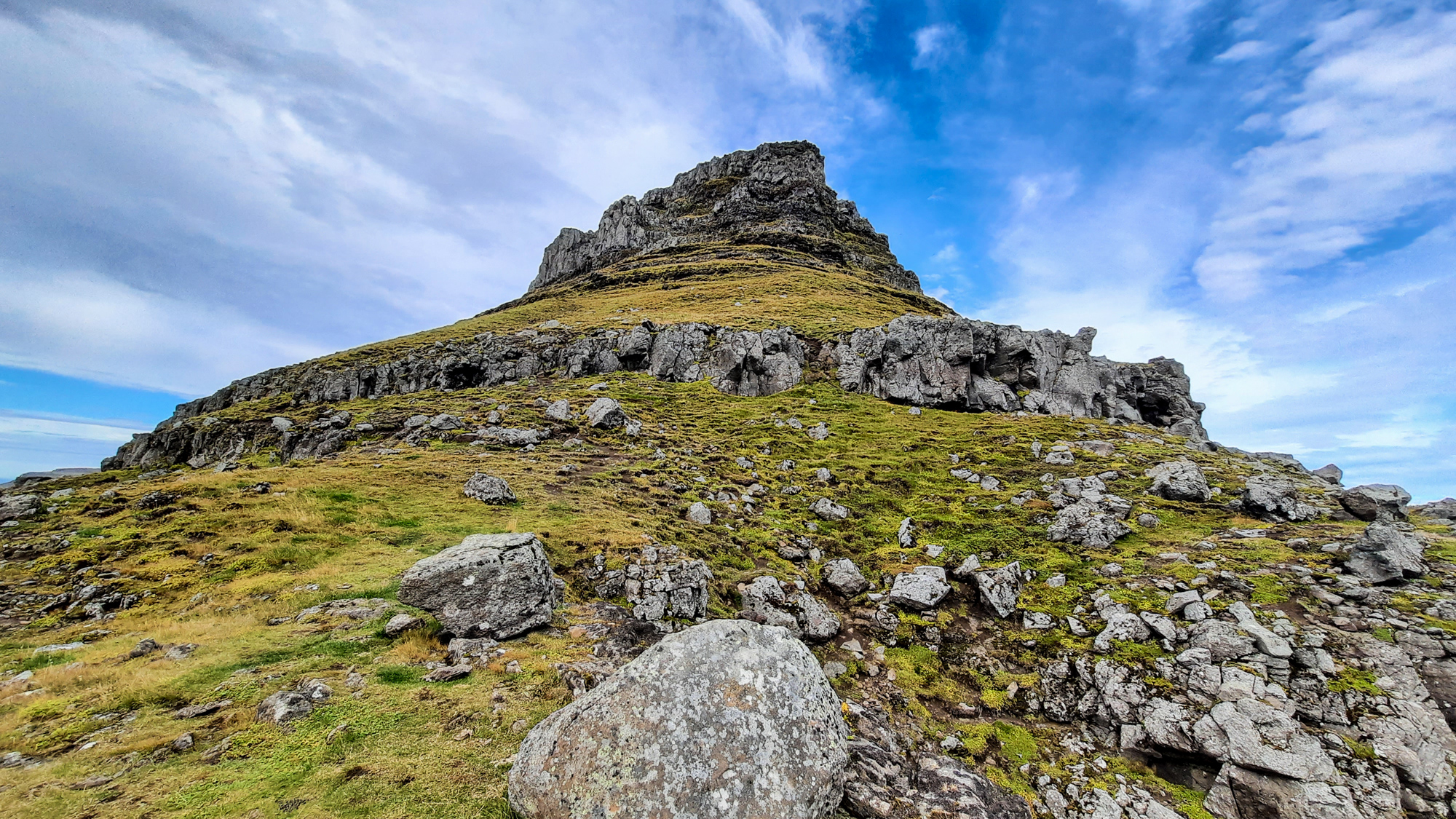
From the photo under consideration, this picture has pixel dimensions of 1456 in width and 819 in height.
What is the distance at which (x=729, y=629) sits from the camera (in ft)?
30.1

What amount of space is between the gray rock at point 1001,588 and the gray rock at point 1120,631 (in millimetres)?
2575

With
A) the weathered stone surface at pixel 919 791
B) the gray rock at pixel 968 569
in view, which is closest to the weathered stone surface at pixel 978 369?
the gray rock at pixel 968 569

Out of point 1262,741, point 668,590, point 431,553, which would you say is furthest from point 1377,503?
point 431,553

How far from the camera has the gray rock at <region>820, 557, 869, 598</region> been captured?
19250mm

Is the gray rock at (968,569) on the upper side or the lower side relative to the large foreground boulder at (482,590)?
lower

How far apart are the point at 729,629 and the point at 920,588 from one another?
39.4 ft

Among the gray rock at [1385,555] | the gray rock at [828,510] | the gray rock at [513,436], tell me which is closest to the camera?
the gray rock at [1385,555]

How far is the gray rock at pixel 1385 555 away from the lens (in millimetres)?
13930

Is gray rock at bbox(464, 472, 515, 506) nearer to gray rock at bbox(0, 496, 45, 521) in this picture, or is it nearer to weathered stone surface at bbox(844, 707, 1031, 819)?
gray rock at bbox(0, 496, 45, 521)

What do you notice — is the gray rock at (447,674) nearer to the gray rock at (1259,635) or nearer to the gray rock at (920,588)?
the gray rock at (920,588)

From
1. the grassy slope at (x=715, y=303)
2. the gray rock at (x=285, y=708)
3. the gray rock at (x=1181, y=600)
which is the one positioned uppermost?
the grassy slope at (x=715, y=303)

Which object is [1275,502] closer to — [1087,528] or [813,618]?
[1087,528]

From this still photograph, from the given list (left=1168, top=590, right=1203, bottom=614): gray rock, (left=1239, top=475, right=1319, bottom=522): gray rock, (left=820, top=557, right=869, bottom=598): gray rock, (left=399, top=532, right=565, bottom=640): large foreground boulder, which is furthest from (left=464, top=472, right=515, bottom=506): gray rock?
(left=1239, top=475, right=1319, bottom=522): gray rock

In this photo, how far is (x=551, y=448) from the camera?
31984 mm
